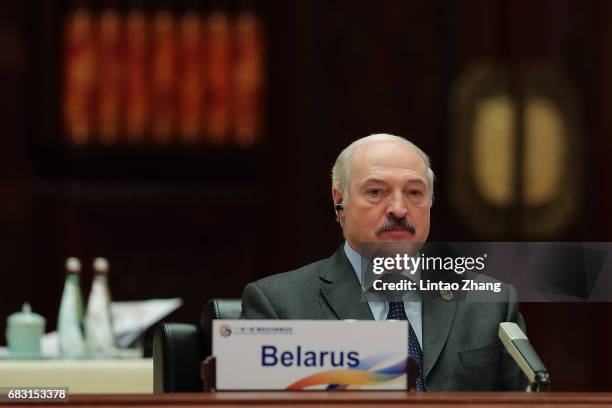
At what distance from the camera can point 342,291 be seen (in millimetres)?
2869

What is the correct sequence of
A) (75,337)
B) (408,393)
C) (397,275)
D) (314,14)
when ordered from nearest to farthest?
(408,393)
(397,275)
(75,337)
(314,14)

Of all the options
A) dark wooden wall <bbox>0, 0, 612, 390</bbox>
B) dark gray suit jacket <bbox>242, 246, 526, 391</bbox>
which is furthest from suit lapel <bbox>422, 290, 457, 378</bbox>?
dark wooden wall <bbox>0, 0, 612, 390</bbox>

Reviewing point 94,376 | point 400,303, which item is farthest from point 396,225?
point 94,376

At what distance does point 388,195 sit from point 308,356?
0.67 metres

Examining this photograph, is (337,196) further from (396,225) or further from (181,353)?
(181,353)

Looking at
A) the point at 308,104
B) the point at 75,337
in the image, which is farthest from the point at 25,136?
the point at 75,337

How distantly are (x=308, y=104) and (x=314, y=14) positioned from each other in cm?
52

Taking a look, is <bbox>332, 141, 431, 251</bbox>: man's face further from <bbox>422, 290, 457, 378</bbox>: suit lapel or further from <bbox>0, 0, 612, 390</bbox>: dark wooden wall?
<bbox>0, 0, 612, 390</bbox>: dark wooden wall

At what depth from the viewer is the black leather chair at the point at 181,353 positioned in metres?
2.72

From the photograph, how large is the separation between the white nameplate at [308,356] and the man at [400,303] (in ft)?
1.51

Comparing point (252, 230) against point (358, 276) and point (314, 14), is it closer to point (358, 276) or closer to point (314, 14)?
point (314, 14)

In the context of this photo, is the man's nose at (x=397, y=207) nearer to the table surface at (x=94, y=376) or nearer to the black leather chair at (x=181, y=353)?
the black leather chair at (x=181, y=353)

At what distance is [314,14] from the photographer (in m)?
6.93

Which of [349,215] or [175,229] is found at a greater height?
[349,215]
